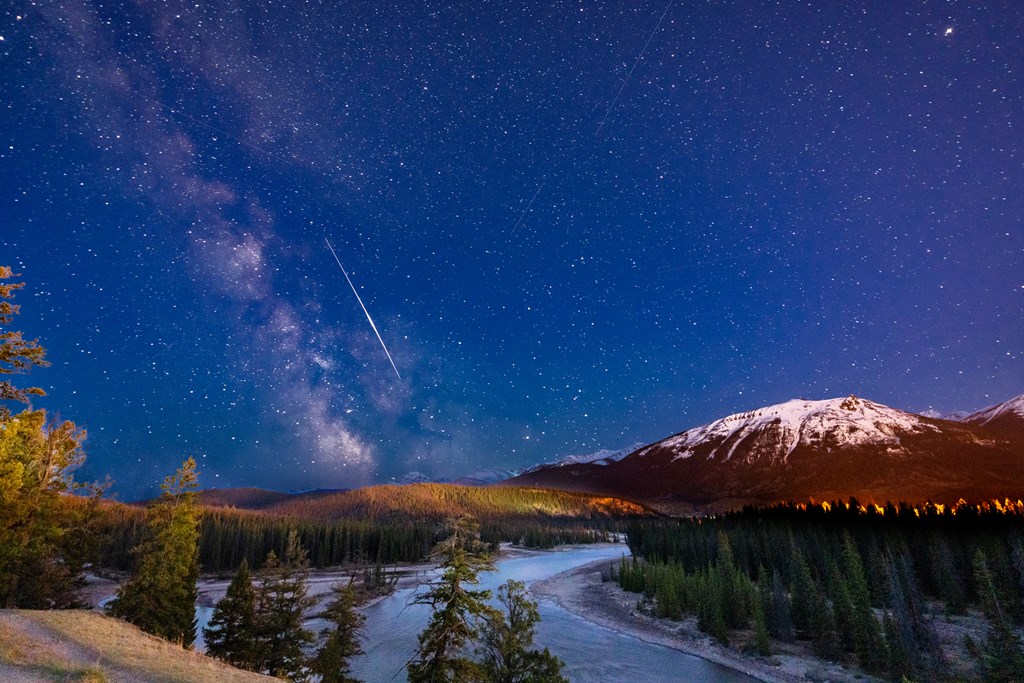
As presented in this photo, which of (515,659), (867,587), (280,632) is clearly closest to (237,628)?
(280,632)

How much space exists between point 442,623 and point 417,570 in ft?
391

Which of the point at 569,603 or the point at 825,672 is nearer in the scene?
the point at 825,672

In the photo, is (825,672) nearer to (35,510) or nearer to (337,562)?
(35,510)

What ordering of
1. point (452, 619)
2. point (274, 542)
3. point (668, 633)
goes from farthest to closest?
point (274, 542) < point (668, 633) < point (452, 619)

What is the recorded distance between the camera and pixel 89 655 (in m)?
14.3

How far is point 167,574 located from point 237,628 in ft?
18.6

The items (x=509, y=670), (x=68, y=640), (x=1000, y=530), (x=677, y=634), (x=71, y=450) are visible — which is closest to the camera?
(x=68, y=640)

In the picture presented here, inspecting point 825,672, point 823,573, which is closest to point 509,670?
point 825,672

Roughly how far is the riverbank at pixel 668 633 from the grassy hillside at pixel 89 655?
47.7 meters

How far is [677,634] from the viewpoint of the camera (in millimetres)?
58750

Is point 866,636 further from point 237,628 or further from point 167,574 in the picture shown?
point 167,574

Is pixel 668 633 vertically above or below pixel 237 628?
below

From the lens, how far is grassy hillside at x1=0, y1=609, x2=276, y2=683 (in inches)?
482

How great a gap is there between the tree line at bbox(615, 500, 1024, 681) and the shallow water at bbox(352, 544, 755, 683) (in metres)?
9.25
